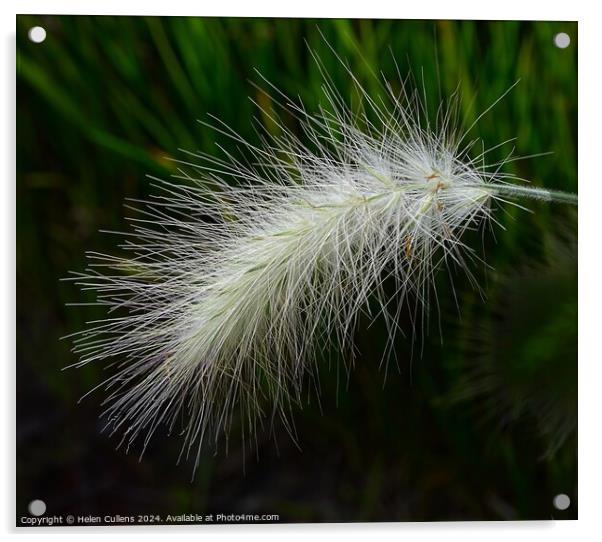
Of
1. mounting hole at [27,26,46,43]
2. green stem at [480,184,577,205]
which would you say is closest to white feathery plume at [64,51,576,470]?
green stem at [480,184,577,205]

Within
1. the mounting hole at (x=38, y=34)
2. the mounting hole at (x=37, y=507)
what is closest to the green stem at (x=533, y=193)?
the mounting hole at (x=38, y=34)

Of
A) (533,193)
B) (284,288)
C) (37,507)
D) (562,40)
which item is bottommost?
(37,507)

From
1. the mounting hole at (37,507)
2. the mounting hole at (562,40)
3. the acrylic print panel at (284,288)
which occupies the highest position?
the mounting hole at (562,40)

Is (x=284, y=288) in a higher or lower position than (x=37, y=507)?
higher

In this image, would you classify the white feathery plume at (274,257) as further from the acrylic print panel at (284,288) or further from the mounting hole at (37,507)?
the mounting hole at (37,507)

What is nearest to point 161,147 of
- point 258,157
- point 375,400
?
point 258,157

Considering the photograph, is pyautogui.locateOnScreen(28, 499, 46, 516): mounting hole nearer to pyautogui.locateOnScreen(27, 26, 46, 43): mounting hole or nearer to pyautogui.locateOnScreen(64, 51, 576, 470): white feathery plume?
pyautogui.locateOnScreen(64, 51, 576, 470): white feathery plume
